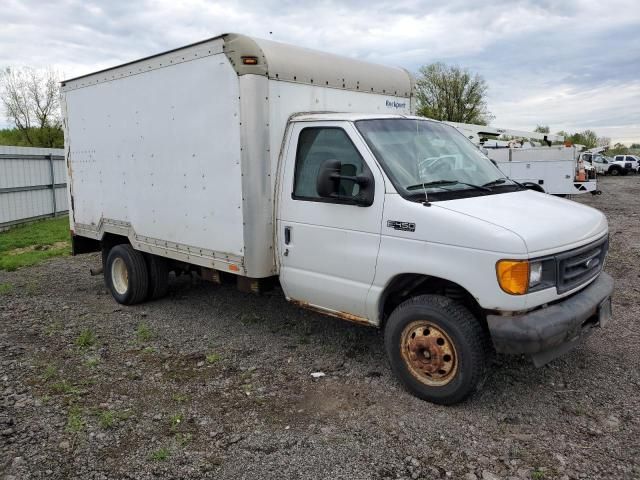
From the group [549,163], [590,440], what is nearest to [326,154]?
[590,440]

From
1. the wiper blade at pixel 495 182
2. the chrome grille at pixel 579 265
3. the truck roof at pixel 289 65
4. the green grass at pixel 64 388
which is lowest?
the green grass at pixel 64 388

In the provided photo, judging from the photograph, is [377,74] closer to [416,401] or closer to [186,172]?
[186,172]

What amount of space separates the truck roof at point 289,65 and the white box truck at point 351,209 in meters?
0.02

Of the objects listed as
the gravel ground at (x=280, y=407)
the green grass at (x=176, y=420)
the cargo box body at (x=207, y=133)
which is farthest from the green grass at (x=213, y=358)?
the green grass at (x=176, y=420)

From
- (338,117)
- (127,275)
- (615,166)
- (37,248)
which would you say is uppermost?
(338,117)

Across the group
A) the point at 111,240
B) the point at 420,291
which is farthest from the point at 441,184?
the point at 111,240

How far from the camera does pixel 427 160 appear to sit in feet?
14.7

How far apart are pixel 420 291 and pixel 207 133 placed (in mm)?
2576

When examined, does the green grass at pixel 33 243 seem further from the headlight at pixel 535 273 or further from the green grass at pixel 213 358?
the headlight at pixel 535 273

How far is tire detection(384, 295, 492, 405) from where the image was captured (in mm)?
3836

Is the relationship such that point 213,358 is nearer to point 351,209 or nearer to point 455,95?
point 351,209

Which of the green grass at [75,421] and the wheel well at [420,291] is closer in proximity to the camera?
the green grass at [75,421]

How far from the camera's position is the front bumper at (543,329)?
3.56m

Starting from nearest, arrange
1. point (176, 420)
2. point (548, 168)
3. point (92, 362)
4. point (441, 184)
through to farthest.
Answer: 1. point (176, 420)
2. point (441, 184)
3. point (92, 362)
4. point (548, 168)
